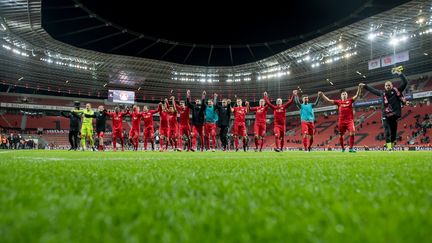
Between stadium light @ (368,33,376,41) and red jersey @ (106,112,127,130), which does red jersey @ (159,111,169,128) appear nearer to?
red jersey @ (106,112,127,130)

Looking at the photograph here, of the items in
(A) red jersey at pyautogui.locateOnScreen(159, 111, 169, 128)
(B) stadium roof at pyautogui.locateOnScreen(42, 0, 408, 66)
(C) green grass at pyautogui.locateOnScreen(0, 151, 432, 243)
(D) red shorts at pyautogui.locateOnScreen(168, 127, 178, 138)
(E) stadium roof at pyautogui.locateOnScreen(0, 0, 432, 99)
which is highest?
(B) stadium roof at pyautogui.locateOnScreen(42, 0, 408, 66)

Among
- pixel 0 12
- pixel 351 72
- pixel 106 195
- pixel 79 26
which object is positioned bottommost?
pixel 106 195

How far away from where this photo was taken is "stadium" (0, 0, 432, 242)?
1.05 metres

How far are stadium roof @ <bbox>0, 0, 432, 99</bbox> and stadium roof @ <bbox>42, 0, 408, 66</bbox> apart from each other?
9.82ft

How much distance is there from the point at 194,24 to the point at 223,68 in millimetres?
9366

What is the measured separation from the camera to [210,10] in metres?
33.8

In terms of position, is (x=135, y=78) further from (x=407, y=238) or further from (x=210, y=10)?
(x=407, y=238)

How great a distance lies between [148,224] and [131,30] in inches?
1657

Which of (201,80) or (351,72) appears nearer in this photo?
(351,72)

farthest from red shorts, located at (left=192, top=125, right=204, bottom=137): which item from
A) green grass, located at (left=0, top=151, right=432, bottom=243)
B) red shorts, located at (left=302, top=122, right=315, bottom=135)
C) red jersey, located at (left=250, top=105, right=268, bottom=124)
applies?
green grass, located at (left=0, top=151, right=432, bottom=243)

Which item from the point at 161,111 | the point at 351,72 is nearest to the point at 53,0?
the point at 161,111

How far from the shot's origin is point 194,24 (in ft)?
123

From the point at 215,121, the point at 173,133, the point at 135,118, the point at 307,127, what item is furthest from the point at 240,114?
the point at 135,118

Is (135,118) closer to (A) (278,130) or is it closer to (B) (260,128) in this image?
(B) (260,128)
